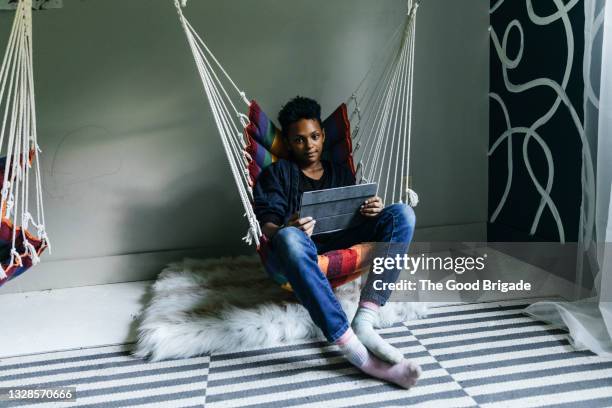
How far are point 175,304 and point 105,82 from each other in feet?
3.11

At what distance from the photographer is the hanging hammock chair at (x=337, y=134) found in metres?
1.53

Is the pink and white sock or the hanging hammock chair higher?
the hanging hammock chair

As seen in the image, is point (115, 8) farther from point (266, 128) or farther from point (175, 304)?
point (175, 304)

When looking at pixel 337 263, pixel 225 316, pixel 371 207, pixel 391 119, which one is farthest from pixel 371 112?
pixel 225 316

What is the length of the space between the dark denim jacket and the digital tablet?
0.56ft

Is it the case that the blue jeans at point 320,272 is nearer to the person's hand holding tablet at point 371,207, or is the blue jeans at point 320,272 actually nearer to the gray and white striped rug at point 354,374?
the person's hand holding tablet at point 371,207

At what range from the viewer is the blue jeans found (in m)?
1.35

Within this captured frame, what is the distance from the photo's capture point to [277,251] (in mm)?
1422

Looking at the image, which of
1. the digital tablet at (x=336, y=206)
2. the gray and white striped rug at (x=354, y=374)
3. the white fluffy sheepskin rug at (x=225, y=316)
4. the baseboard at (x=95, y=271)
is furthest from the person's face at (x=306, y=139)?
the baseboard at (x=95, y=271)

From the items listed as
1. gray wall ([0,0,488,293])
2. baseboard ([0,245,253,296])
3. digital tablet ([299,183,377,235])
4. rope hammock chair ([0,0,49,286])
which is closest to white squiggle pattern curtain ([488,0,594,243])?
gray wall ([0,0,488,293])

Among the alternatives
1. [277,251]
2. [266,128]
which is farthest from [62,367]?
[266,128]

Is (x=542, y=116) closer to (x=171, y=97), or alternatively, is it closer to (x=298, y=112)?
(x=298, y=112)

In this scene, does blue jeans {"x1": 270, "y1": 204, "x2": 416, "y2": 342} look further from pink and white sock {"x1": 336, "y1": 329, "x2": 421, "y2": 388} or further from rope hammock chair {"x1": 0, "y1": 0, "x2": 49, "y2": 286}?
rope hammock chair {"x1": 0, "y1": 0, "x2": 49, "y2": 286}

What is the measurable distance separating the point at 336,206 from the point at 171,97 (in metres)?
0.97
